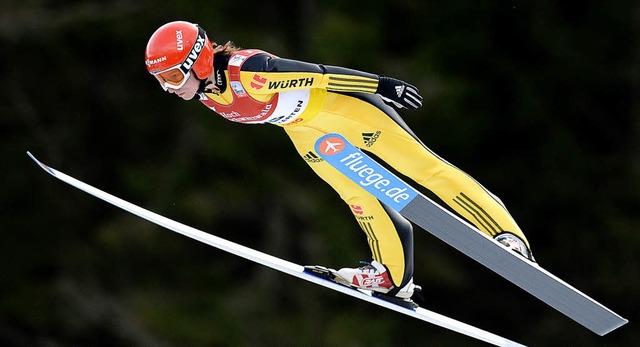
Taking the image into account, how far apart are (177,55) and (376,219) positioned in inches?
46.4

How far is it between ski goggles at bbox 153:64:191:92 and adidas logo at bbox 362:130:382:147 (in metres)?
0.83

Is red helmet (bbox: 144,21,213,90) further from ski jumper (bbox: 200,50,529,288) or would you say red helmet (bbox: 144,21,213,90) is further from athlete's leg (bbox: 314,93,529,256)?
athlete's leg (bbox: 314,93,529,256)

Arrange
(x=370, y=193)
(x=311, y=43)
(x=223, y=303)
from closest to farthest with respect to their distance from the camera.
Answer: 1. (x=370, y=193)
2. (x=311, y=43)
3. (x=223, y=303)

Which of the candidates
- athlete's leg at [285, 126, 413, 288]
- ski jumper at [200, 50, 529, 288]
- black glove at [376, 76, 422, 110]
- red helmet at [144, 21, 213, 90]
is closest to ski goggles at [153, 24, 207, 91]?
red helmet at [144, 21, 213, 90]

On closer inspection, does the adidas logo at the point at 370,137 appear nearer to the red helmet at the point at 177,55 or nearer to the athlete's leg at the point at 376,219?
the athlete's leg at the point at 376,219

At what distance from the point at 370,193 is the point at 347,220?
6.08 metres

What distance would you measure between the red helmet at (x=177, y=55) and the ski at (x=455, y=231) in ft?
2.09

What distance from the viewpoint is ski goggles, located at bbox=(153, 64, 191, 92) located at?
5.34 metres

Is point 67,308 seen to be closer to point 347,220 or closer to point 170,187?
point 170,187

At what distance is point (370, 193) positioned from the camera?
559cm

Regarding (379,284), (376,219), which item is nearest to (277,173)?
(379,284)

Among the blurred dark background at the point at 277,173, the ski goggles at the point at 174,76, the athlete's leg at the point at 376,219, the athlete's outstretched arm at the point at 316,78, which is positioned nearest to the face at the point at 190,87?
the ski goggles at the point at 174,76

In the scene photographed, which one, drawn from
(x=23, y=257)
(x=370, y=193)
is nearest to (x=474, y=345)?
(x=23, y=257)

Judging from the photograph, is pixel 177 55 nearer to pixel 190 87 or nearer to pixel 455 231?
pixel 190 87
